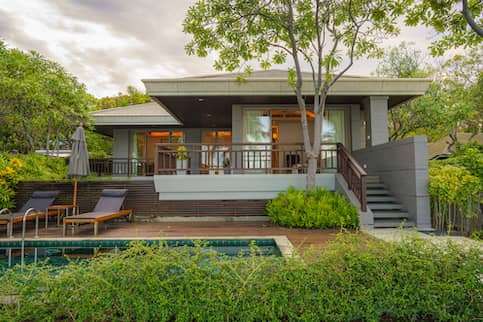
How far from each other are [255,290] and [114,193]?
670 centimetres

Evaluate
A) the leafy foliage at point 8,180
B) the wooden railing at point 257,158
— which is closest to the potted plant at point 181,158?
the wooden railing at point 257,158

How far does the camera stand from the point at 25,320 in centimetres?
223

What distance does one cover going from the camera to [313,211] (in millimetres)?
6520

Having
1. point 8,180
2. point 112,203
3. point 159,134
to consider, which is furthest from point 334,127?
point 8,180

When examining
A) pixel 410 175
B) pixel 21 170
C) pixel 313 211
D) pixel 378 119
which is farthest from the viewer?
pixel 21 170

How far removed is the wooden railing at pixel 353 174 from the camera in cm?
641

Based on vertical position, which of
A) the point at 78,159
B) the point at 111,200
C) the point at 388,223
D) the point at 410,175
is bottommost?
the point at 388,223

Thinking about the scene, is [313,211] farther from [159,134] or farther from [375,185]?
[159,134]

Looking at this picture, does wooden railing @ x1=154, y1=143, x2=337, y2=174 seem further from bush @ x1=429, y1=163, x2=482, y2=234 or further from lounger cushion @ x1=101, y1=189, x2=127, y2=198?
bush @ x1=429, y1=163, x2=482, y2=234

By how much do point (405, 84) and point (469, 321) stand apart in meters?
8.29

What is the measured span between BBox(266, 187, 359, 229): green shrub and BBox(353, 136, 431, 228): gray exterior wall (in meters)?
1.46

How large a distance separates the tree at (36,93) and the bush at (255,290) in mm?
10212

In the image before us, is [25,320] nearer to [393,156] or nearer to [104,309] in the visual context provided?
[104,309]

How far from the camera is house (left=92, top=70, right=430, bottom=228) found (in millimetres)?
6754
